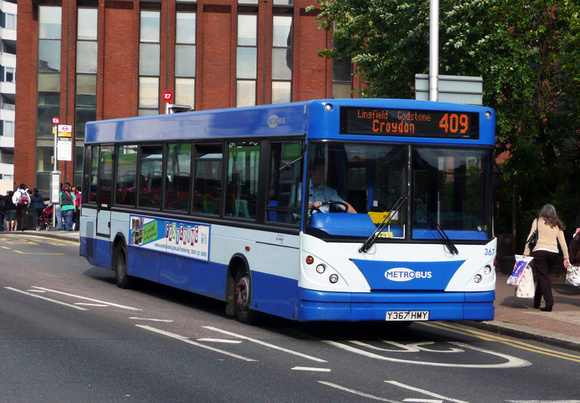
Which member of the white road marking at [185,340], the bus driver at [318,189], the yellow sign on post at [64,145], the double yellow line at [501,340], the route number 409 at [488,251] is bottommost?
the double yellow line at [501,340]

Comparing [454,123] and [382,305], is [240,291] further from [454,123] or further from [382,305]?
[454,123]

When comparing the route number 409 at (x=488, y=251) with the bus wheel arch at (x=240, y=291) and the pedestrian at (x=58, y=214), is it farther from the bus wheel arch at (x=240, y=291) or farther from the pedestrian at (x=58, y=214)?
the pedestrian at (x=58, y=214)

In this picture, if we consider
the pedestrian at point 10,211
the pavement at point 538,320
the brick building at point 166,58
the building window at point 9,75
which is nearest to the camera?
the pavement at point 538,320

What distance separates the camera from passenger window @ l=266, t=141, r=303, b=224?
426 inches

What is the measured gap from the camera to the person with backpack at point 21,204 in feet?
120

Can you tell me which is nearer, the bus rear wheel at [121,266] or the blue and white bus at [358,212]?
the blue and white bus at [358,212]

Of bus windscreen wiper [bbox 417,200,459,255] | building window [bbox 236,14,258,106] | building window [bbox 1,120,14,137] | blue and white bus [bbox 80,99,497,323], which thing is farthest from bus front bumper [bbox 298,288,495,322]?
building window [bbox 1,120,14,137]

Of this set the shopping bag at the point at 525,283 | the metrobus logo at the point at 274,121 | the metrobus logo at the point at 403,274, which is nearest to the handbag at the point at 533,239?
the shopping bag at the point at 525,283

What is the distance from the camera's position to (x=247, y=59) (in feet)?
154

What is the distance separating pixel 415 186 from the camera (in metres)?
10.8

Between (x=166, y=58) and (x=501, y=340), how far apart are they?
36.9 m

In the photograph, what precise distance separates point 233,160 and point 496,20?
406 inches

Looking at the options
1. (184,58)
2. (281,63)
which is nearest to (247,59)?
(281,63)

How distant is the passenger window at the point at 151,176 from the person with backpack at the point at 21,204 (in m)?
22.2
